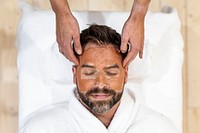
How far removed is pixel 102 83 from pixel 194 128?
0.76 metres

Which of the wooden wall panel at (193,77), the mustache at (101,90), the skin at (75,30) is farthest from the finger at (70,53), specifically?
the wooden wall panel at (193,77)

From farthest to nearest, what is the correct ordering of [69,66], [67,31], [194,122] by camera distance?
1. [194,122]
2. [69,66]
3. [67,31]

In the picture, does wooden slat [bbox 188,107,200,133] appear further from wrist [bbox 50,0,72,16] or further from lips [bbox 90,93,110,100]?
wrist [bbox 50,0,72,16]

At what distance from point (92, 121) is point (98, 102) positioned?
7cm

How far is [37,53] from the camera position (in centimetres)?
167

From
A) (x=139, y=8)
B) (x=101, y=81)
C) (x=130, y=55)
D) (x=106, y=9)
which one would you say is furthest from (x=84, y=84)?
(x=106, y=9)

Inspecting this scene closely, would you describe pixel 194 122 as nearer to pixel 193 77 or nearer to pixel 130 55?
pixel 193 77

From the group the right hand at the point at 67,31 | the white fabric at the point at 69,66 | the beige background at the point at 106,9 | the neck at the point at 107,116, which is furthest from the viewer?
the beige background at the point at 106,9

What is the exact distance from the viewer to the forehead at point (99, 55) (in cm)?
140

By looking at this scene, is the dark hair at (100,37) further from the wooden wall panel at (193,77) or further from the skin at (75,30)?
the wooden wall panel at (193,77)

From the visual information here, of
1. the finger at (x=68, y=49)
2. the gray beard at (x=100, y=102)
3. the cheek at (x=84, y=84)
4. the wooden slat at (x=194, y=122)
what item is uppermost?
the finger at (x=68, y=49)

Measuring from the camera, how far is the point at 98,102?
1401 millimetres

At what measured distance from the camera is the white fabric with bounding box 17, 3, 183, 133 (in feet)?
5.35

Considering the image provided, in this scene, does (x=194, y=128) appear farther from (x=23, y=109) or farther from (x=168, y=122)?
(x=23, y=109)
